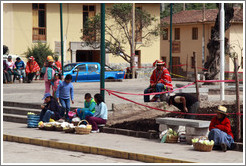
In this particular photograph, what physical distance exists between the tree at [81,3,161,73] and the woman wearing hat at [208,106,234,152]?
27328mm

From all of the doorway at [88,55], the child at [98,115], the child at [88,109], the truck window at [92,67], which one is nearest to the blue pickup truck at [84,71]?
the truck window at [92,67]

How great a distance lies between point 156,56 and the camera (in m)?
47.8

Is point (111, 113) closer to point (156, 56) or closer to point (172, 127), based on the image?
point (172, 127)

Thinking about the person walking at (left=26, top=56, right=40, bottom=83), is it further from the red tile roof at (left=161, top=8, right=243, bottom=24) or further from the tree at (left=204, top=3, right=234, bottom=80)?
the red tile roof at (left=161, top=8, right=243, bottom=24)

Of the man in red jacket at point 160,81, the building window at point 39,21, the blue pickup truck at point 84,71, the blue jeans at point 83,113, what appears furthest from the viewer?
the building window at point 39,21

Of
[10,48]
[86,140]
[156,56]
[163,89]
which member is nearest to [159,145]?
[86,140]

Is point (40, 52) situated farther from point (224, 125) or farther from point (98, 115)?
point (224, 125)

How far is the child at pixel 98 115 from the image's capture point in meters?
14.7

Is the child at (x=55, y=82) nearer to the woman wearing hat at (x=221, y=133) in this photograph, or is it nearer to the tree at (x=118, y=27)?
the woman wearing hat at (x=221, y=133)

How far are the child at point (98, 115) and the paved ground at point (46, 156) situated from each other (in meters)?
2.04

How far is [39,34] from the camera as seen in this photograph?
43781 mm

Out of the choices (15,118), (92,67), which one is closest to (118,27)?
(92,67)

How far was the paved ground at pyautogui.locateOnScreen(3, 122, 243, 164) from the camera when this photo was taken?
10719 millimetres

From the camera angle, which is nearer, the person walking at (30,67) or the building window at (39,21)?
the person walking at (30,67)
